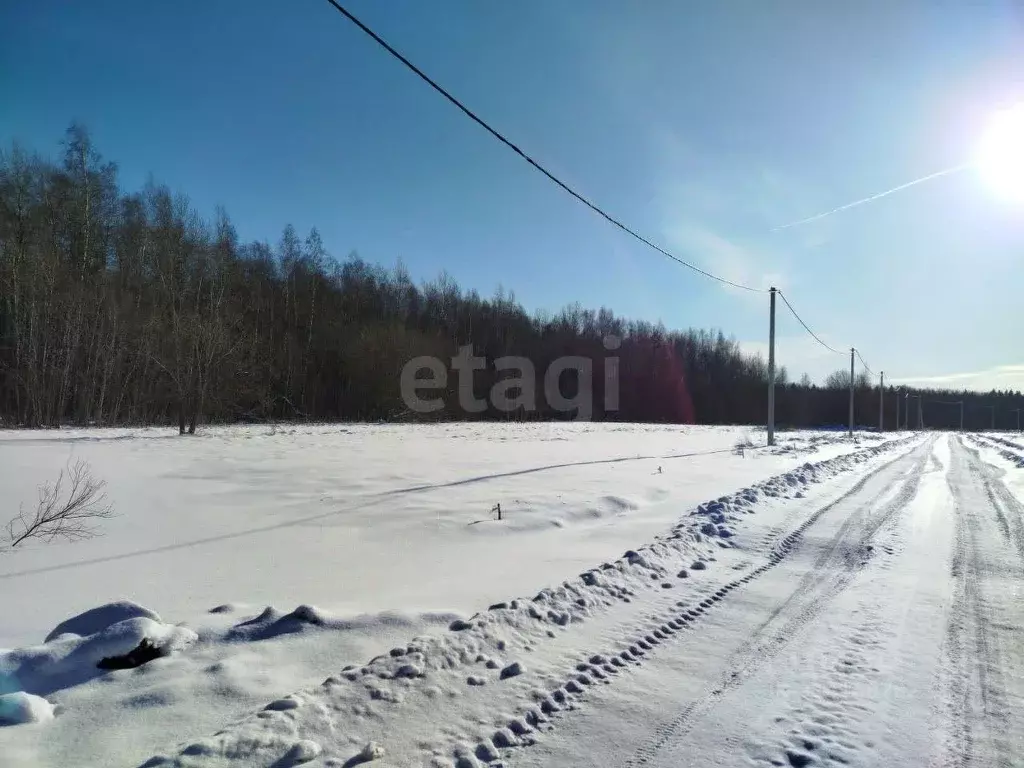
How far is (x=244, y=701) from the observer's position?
2992 millimetres

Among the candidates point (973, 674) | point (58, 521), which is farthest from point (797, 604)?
point (58, 521)

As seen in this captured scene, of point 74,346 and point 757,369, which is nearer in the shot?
point 74,346

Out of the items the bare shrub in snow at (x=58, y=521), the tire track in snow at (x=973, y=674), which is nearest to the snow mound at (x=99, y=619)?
the bare shrub in snow at (x=58, y=521)

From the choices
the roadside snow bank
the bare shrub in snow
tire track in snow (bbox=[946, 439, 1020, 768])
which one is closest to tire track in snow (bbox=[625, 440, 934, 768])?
the roadside snow bank

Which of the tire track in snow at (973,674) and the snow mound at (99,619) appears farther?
the snow mound at (99,619)

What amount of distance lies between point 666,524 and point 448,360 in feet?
136

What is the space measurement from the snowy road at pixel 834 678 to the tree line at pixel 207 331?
21826 millimetres

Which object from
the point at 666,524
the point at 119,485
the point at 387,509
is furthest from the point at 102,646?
the point at 119,485

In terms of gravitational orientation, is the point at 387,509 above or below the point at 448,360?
below

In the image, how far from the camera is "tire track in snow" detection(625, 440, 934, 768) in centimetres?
289

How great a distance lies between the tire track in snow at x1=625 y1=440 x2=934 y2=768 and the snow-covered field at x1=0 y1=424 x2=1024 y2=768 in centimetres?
3

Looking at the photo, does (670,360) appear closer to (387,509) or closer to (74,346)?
(74,346)

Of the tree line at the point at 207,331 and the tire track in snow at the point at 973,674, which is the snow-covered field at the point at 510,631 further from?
the tree line at the point at 207,331

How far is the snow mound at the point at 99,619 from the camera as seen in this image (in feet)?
12.5
